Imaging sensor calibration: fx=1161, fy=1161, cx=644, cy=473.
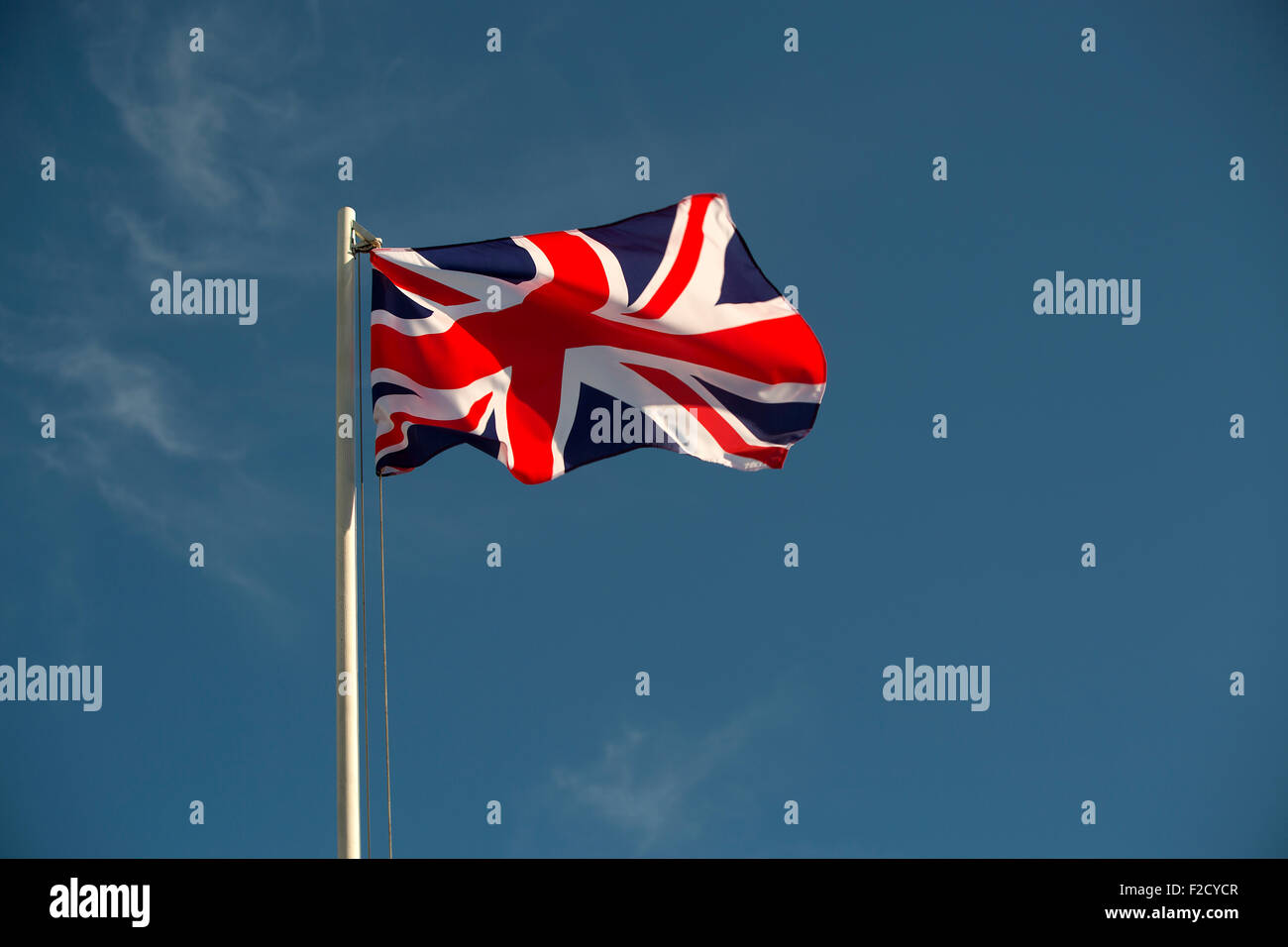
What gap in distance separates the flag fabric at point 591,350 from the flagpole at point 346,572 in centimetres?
51

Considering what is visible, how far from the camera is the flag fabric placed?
12.7 meters

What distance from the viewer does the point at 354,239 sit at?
12.9m

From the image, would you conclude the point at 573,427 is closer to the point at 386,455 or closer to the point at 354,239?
the point at 386,455

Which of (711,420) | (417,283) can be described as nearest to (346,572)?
(417,283)

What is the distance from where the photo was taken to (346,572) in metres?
11.5

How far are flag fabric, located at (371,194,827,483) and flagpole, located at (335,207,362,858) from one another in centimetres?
51

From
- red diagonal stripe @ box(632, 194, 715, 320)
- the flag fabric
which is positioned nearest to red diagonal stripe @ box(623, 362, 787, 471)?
the flag fabric

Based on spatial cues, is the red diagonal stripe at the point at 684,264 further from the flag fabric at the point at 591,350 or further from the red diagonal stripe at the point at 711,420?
the red diagonal stripe at the point at 711,420

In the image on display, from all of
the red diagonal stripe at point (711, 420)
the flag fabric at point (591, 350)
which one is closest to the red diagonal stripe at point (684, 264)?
the flag fabric at point (591, 350)

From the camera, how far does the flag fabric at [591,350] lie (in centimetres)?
1273

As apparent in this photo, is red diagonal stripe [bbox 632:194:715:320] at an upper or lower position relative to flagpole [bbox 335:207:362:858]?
upper

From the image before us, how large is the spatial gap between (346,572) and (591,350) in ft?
13.4

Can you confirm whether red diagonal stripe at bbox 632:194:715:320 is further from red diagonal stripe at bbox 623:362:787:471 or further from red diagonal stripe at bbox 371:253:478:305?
red diagonal stripe at bbox 371:253:478:305
